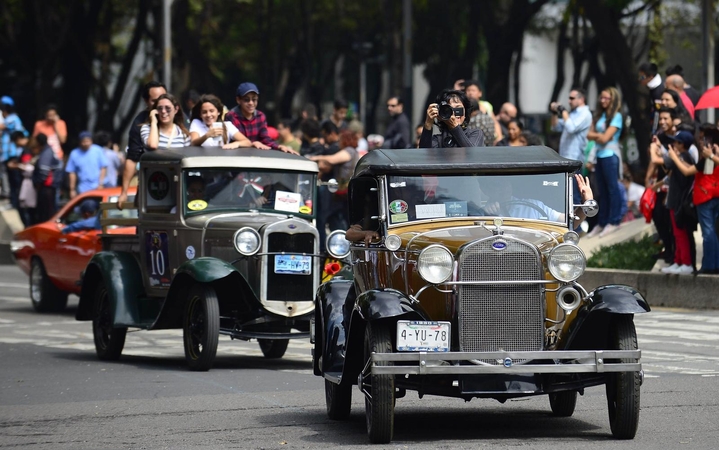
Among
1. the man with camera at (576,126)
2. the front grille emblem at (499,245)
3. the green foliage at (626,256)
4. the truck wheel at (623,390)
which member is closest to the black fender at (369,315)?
the front grille emblem at (499,245)

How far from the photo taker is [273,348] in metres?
13.1

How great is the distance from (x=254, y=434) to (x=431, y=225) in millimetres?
1650

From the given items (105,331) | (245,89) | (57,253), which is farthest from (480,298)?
(57,253)

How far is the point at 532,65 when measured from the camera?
7581 centimetres

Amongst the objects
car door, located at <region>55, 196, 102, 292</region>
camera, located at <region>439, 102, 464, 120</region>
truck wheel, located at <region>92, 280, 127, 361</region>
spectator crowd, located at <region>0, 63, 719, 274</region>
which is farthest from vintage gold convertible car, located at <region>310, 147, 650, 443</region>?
car door, located at <region>55, 196, 102, 292</region>

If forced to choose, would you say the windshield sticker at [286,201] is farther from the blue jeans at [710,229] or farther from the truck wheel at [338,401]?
the blue jeans at [710,229]

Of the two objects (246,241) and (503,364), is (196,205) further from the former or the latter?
(503,364)

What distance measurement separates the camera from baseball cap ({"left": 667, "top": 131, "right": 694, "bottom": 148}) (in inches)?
623

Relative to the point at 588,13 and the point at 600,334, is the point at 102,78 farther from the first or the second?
the point at 600,334

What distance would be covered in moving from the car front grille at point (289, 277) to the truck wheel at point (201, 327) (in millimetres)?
619

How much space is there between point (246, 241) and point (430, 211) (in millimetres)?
3598

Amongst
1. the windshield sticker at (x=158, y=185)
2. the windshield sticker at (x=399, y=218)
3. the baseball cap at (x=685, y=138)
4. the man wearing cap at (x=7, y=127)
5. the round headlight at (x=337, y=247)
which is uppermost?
the man wearing cap at (x=7, y=127)

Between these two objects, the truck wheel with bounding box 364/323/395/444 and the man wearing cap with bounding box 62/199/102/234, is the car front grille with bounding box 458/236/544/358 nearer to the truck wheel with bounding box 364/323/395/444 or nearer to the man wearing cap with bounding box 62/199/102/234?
the truck wheel with bounding box 364/323/395/444

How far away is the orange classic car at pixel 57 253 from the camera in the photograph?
55.6 ft
